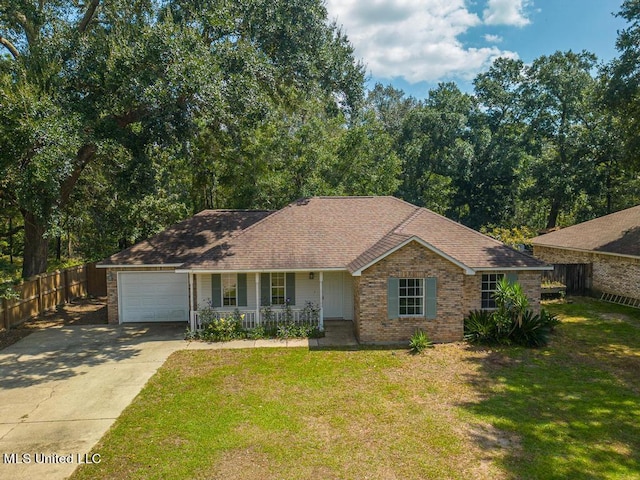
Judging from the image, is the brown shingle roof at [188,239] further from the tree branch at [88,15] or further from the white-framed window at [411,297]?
the tree branch at [88,15]

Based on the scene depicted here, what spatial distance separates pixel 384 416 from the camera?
29.1 feet

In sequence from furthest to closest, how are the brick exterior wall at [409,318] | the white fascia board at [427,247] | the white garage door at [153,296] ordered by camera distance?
the white garage door at [153,296], the brick exterior wall at [409,318], the white fascia board at [427,247]

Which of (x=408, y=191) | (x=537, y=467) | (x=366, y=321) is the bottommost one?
(x=537, y=467)

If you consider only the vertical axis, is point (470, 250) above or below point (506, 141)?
below

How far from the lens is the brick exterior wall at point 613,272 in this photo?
1905 cm

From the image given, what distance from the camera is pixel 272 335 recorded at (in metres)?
14.9

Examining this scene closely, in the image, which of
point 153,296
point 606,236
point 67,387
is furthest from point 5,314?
point 606,236

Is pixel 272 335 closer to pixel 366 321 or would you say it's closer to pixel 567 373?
pixel 366 321

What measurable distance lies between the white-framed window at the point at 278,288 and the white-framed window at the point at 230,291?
1.45m

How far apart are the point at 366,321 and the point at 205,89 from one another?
9.49 m

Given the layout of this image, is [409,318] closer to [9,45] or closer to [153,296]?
[153,296]

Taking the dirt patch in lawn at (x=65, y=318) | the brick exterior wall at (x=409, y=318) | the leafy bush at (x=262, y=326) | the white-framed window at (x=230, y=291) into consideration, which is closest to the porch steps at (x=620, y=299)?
the brick exterior wall at (x=409, y=318)

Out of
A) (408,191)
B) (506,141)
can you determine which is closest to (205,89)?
(408,191)

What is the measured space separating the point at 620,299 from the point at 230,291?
18491 millimetres
